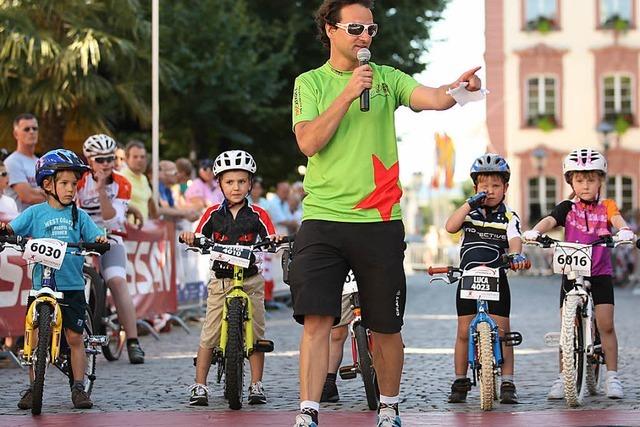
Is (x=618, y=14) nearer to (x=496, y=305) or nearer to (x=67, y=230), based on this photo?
(x=496, y=305)

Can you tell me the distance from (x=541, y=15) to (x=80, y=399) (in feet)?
172

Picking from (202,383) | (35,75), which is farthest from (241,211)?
(35,75)

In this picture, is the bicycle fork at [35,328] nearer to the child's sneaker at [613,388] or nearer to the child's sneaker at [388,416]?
the child's sneaker at [388,416]

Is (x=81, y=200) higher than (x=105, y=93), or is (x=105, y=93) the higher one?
(x=105, y=93)

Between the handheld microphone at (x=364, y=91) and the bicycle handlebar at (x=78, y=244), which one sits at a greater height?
the handheld microphone at (x=364, y=91)

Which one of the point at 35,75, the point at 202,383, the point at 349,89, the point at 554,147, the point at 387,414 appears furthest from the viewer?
the point at 554,147

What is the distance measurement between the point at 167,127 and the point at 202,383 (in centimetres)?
2056

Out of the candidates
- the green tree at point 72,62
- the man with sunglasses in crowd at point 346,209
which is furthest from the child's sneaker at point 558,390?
the green tree at point 72,62

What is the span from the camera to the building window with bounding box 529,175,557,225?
60625 millimetres

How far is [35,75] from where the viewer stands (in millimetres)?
23969

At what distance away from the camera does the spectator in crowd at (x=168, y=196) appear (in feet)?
58.0

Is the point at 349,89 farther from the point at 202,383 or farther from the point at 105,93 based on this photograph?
the point at 105,93

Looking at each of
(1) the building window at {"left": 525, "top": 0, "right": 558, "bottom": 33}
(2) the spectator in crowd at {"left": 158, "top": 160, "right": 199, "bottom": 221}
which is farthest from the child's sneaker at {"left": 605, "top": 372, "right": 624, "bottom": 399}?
(1) the building window at {"left": 525, "top": 0, "right": 558, "bottom": 33}

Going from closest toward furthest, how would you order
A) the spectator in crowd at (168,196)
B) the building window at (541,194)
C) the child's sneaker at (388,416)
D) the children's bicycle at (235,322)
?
1. the child's sneaker at (388,416)
2. the children's bicycle at (235,322)
3. the spectator in crowd at (168,196)
4. the building window at (541,194)
